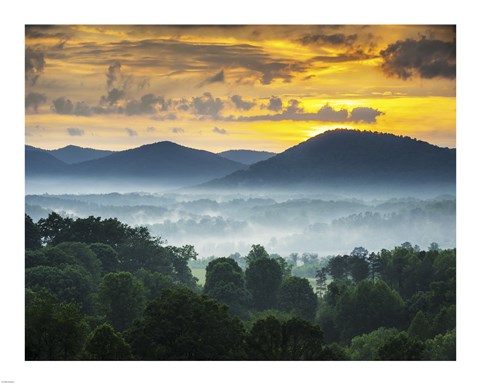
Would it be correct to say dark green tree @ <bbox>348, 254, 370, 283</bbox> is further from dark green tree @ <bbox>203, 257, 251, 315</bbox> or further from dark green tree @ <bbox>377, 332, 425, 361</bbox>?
dark green tree @ <bbox>377, 332, 425, 361</bbox>

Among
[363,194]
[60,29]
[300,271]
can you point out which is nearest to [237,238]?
[300,271]

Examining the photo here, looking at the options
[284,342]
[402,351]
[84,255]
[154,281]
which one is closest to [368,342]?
[402,351]

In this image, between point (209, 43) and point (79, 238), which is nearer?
point (209, 43)

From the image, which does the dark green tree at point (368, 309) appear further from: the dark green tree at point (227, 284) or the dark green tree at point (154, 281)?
the dark green tree at point (154, 281)

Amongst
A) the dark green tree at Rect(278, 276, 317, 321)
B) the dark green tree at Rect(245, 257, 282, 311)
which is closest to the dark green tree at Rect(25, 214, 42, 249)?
the dark green tree at Rect(245, 257, 282, 311)
